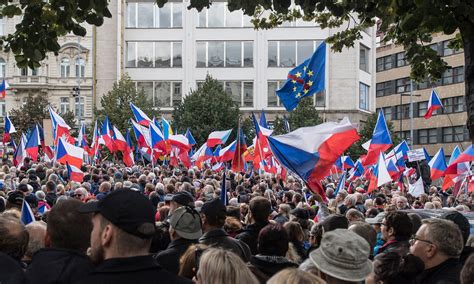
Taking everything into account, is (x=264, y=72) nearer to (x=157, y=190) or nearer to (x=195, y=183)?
(x=195, y=183)

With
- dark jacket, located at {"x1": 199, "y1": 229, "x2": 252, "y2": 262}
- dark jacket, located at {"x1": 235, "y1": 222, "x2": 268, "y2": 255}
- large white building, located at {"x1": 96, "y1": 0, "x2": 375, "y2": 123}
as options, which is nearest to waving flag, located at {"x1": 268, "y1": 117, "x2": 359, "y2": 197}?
dark jacket, located at {"x1": 235, "y1": 222, "x2": 268, "y2": 255}

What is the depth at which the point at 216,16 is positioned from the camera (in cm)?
5950

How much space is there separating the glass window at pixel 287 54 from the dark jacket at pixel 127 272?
56073 mm

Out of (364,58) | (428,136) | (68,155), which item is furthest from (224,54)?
(68,155)

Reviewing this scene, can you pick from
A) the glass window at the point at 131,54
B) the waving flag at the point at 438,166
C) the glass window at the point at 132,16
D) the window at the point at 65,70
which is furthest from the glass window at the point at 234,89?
the waving flag at the point at 438,166

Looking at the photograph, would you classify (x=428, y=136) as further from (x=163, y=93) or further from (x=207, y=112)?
(x=207, y=112)

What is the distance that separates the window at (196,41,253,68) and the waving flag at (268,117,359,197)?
48713 millimetres

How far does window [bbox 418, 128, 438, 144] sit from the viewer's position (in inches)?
2835

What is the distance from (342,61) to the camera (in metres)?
58.9

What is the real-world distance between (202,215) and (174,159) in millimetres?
20217

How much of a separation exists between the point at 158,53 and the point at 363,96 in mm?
17987

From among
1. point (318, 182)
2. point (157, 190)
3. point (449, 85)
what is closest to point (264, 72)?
point (449, 85)

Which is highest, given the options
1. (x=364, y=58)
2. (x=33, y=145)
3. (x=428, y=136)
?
(x=364, y=58)

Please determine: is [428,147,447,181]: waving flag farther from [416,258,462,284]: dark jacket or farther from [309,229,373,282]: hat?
[309,229,373,282]: hat
